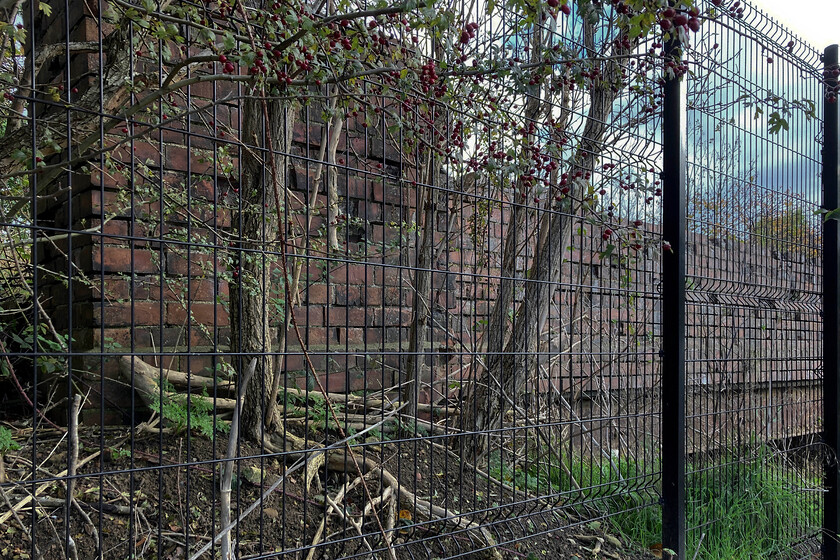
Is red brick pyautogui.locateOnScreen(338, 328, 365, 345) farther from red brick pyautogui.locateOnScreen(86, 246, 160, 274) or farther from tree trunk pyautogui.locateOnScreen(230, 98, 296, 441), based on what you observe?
red brick pyautogui.locateOnScreen(86, 246, 160, 274)

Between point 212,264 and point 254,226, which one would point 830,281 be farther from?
point 212,264

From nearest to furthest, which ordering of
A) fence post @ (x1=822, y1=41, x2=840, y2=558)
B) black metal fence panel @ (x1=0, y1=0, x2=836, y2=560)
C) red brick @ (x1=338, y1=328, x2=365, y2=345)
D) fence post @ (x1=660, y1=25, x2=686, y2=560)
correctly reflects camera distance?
black metal fence panel @ (x1=0, y1=0, x2=836, y2=560)
fence post @ (x1=660, y1=25, x2=686, y2=560)
red brick @ (x1=338, y1=328, x2=365, y2=345)
fence post @ (x1=822, y1=41, x2=840, y2=558)

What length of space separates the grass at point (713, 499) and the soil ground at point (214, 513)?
0.63 ft

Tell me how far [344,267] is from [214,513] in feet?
4.84

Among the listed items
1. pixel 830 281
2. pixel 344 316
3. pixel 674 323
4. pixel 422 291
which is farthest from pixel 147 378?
pixel 830 281

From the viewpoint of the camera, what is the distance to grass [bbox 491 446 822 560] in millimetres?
3018

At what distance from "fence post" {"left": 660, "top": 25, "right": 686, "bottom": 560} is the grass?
0.37 feet

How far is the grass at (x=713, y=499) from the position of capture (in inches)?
119

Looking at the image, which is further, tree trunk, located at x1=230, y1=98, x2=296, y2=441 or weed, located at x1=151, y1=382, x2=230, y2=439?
tree trunk, located at x1=230, y1=98, x2=296, y2=441

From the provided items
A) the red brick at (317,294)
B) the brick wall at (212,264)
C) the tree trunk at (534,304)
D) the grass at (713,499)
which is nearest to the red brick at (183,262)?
the brick wall at (212,264)

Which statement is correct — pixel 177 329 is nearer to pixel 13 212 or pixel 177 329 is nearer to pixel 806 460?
pixel 13 212

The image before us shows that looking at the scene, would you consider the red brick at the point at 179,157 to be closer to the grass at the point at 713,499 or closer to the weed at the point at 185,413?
the weed at the point at 185,413

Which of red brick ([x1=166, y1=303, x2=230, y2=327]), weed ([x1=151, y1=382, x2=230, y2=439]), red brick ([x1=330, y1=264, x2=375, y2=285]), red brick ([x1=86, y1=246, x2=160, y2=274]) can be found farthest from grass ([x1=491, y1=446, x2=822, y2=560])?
red brick ([x1=86, y1=246, x2=160, y2=274])

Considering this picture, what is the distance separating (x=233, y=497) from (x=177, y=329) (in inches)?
29.1
